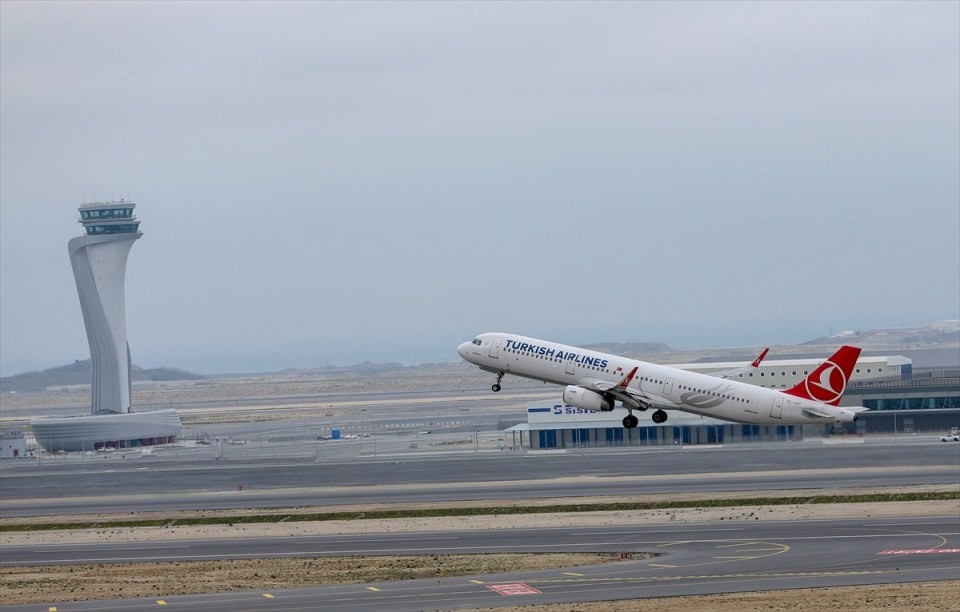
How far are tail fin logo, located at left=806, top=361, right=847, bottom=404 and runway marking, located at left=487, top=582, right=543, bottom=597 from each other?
25.2m

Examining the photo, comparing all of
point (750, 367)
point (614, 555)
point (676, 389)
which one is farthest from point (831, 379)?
point (614, 555)

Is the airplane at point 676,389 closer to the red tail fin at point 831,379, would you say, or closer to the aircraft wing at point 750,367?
the red tail fin at point 831,379

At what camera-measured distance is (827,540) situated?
87.4 m

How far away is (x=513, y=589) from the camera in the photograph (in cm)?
7494

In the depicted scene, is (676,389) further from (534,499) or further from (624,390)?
(534,499)

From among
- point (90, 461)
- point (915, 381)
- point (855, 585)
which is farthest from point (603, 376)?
point (90, 461)

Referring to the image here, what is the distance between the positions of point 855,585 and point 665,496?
38.9m

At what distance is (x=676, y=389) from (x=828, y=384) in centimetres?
997

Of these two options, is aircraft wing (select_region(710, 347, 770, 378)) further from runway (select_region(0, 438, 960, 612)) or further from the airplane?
runway (select_region(0, 438, 960, 612))

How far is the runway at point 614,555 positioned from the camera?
241 ft

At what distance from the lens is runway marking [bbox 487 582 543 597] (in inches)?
2904

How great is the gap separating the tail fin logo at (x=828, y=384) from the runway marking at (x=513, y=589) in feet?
82.7

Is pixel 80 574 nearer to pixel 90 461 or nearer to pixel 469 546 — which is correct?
pixel 469 546

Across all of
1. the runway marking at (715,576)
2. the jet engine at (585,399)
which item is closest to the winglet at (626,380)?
the jet engine at (585,399)
